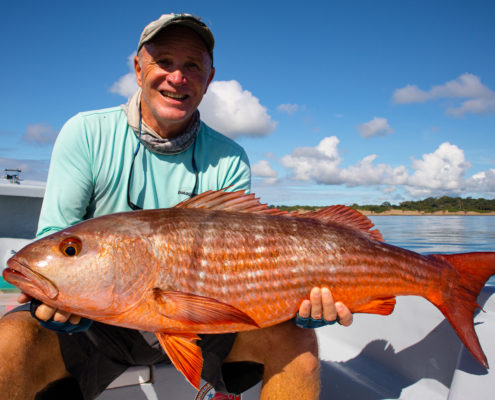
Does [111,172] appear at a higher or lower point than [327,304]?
higher

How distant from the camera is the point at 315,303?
2293mm

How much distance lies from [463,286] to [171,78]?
274cm

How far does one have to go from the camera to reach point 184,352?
2080 mm

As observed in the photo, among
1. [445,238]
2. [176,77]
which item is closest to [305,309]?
[176,77]

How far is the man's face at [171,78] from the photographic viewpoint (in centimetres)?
307

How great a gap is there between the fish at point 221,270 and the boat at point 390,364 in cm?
53

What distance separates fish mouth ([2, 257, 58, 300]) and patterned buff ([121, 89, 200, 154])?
1484 mm

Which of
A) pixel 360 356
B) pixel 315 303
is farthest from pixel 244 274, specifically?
pixel 360 356

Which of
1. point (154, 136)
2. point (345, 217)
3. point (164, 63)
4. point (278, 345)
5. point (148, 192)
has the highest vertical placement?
point (164, 63)

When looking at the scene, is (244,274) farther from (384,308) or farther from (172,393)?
(172,393)

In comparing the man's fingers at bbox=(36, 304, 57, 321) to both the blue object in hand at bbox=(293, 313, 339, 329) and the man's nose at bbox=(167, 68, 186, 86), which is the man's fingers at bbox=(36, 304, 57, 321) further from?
the man's nose at bbox=(167, 68, 186, 86)

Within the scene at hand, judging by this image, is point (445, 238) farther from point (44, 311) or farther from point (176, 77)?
point (44, 311)

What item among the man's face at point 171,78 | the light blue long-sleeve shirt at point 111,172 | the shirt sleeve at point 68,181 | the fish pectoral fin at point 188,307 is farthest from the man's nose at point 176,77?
the fish pectoral fin at point 188,307

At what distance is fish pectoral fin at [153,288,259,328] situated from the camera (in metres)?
1.99
